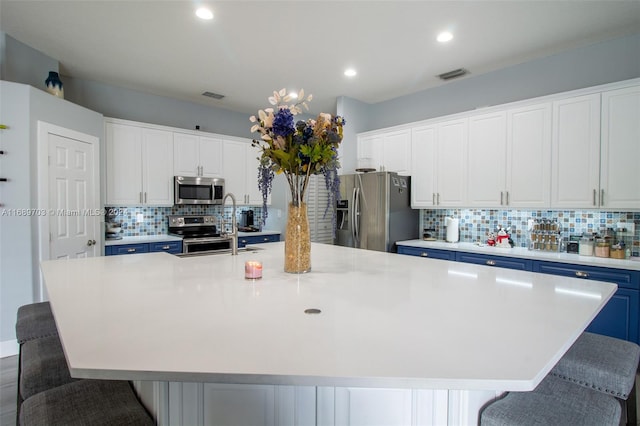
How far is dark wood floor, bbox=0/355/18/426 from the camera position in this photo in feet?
6.53

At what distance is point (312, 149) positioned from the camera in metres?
1.60

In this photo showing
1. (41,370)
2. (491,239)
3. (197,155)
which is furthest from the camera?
(197,155)

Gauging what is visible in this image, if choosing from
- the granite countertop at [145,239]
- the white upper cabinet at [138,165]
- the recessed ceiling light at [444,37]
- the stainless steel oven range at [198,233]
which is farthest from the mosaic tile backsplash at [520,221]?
the white upper cabinet at [138,165]

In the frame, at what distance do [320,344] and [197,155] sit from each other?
4313mm

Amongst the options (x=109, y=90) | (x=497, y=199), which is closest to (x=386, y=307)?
(x=497, y=199)

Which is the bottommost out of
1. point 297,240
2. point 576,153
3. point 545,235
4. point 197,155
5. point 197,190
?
point 545,235

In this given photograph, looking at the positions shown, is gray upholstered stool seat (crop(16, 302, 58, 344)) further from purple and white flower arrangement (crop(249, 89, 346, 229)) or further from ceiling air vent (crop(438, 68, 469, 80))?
ceiling air vent (crop(438, 68, 469, 80))

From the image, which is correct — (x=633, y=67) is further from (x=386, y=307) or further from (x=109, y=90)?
(x=109, y=90)

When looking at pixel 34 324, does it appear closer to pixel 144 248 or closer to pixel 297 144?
pixel 297 144

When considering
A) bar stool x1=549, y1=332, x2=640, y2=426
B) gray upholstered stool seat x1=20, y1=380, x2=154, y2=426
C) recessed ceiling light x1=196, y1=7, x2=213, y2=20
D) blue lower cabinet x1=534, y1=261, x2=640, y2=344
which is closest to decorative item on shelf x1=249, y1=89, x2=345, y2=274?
gray upholstered stool seat x1=20, y1=380, x2=154, y2=426

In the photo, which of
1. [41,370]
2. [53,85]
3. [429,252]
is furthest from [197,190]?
[41,370]

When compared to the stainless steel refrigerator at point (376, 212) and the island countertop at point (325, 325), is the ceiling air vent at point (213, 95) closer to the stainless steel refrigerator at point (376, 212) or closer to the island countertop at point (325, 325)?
the stainless steel refrigerator at point (376, 212)

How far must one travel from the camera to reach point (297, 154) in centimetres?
164

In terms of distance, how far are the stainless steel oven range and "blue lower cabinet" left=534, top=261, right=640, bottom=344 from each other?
3767 mm
